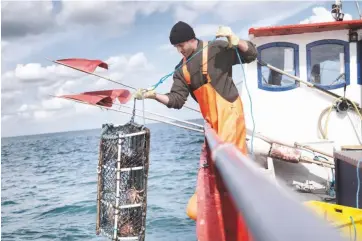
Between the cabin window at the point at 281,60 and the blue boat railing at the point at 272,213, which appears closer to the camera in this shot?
the blue boat railing at the point at 272,213

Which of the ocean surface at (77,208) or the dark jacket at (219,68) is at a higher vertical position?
the dark jacket at (219,68)

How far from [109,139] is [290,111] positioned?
197 inches

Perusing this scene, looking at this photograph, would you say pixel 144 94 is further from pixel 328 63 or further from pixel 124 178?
pixel 328 63

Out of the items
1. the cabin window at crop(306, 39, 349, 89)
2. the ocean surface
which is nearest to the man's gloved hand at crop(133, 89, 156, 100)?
the ocean surface

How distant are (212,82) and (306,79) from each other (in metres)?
4.28

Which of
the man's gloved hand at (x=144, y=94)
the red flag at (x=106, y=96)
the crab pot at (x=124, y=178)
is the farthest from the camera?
the red flag at (x=106, y=96)

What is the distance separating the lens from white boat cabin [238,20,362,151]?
8562 millimetres

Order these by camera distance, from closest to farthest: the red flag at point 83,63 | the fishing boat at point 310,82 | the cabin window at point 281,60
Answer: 1. the red flag at point 83,63
2. the fishing boat at point 310,82
3. the cabin window at point 281,60

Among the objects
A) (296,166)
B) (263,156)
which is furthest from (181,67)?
(296,166)

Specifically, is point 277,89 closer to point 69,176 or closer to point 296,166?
point 296,166

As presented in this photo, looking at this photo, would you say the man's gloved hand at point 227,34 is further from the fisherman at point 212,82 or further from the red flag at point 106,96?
the red flag at point 106,96

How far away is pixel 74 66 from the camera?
18.1 ft

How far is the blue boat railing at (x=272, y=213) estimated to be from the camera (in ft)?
1.84

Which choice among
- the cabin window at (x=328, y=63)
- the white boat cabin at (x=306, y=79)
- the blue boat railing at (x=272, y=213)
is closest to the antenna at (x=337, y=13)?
the white boat cabin at (x=306, y=79)
